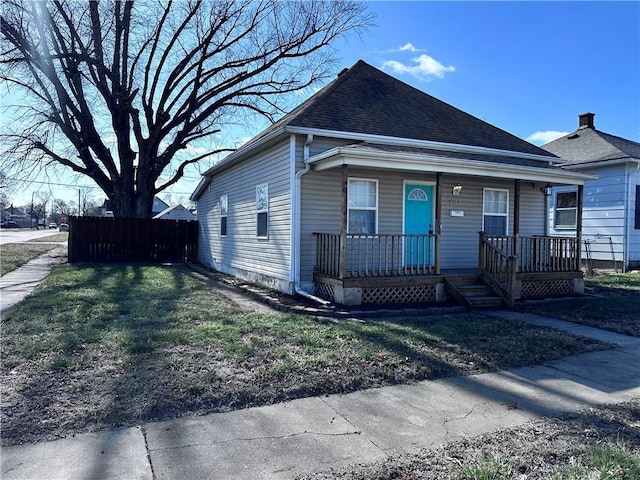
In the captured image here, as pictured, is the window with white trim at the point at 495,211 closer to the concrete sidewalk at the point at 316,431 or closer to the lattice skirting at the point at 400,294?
the lattice skirting at the point at 400,294

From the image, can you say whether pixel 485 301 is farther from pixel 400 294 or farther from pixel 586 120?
pixel 586 120

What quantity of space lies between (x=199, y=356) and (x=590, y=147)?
1636cm

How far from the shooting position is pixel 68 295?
8680 millimetres

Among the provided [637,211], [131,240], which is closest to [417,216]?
[637,211]

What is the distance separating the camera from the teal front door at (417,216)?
10133 millimetres

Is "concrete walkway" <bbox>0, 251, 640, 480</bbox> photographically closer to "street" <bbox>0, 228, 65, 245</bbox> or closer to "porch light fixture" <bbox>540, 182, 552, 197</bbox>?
"porch light fixture" <bbox>540, 182, 552, 197</bbox>

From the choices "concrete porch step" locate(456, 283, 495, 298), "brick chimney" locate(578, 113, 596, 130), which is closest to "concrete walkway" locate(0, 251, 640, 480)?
"concrete porch step" locate(456, 283, 495, 298)

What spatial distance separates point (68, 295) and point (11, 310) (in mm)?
1503

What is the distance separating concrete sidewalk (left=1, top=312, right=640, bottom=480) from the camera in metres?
2.78

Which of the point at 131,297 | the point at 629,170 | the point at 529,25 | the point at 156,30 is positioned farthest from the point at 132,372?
the point at 156,30

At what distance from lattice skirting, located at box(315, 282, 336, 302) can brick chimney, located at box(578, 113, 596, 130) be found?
1559 cm

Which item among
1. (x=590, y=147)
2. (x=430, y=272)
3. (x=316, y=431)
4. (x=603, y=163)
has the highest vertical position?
(x=590, y=147)

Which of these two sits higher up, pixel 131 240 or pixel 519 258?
pixel 131 240

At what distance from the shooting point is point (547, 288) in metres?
10.2
